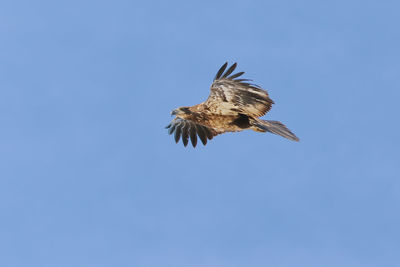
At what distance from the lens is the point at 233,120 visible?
55.9 feet

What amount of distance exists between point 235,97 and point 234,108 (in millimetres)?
350

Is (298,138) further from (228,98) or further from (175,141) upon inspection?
(175,141)

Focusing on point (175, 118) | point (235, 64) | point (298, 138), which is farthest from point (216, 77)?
point (175, 118)

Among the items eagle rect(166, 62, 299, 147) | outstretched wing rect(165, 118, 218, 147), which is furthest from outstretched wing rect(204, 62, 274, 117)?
outstretched wing rect(165, 118, 218, 147)

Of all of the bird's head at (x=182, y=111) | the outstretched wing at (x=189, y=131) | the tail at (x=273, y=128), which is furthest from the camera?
the outstretched wing at (x=189, y=131)

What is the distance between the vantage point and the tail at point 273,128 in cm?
1569

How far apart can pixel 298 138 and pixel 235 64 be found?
2335 millimetres

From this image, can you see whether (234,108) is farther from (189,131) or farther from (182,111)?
(189,131)

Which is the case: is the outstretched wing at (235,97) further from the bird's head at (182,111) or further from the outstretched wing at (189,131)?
the outstretched wing at (189,131)

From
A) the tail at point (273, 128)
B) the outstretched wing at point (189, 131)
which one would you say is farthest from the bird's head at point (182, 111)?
the outstretched wing at point (189, 131)

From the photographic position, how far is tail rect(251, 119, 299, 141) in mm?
15692

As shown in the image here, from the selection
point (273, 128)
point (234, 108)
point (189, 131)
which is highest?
point (189, 131)

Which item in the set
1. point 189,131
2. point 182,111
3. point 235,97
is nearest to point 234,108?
point 235,97

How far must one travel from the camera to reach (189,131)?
64.3 ft
